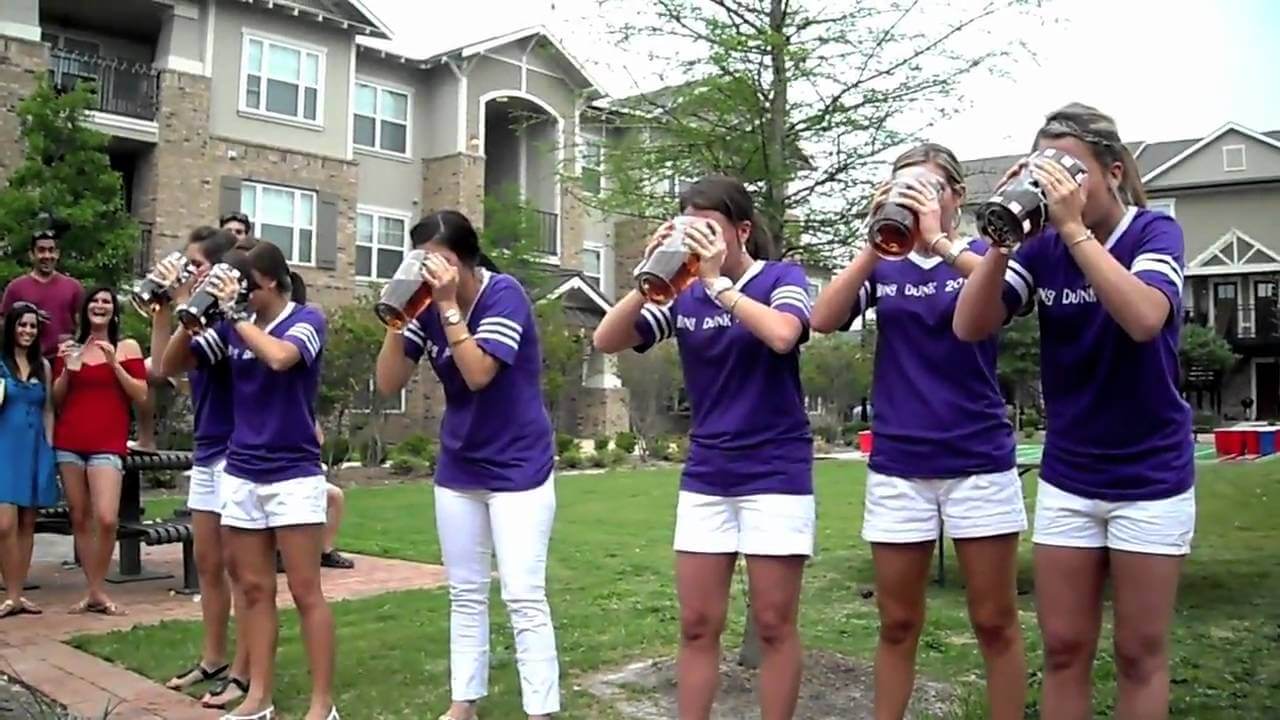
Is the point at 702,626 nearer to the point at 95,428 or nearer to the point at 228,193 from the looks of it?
the point at 95,428

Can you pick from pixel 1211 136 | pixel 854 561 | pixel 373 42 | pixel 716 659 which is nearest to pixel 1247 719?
pixel 716 659

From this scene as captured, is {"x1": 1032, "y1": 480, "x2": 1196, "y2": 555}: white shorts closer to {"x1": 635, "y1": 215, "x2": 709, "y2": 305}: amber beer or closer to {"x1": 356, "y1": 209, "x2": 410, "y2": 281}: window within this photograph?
{"x1": 635, "y1": 215, "x2": 709, "y2": 305}: amber beer

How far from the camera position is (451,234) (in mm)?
4031

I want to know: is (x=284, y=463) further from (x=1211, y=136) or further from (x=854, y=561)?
(x=1211, y=136)

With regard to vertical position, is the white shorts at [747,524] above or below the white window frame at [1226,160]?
below

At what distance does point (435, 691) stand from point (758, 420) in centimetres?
226

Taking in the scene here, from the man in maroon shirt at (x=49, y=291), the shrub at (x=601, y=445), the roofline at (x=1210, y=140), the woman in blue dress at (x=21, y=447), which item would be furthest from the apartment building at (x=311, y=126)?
the roofline at (x=1210, y=140)

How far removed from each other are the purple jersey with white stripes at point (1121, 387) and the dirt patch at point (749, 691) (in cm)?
178

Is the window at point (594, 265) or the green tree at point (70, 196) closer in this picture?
the green tree at point (70, 196)

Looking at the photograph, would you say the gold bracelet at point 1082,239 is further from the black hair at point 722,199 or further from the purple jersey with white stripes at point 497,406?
the purple jersey with white stripes at point 497,406

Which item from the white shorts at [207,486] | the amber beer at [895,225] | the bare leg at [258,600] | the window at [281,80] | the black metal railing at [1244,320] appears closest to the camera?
the amber beer at [895,225]

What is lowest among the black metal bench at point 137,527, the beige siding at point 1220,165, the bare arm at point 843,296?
the black metal bench at point 137,527

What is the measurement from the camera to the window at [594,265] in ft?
95.6

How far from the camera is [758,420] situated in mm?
3473
